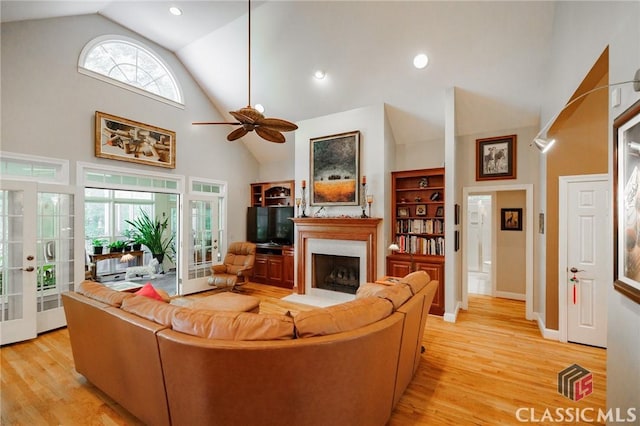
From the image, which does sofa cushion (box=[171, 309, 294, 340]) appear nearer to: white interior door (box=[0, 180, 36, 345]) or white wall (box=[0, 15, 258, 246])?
white interior door (box=[0, 180, 36, 345])

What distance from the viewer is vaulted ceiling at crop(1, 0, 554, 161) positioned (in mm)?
3408

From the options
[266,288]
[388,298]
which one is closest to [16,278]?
[266,288]

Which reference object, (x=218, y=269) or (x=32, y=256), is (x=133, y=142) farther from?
(x=218, y=269)

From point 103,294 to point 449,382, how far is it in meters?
3.08

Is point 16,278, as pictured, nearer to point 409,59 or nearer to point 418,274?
point 418,274

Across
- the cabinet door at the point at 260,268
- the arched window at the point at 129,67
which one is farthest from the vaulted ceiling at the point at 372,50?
the cabinet door at the point at 260,268

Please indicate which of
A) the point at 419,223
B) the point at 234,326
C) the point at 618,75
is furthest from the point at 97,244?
the point at 618,75

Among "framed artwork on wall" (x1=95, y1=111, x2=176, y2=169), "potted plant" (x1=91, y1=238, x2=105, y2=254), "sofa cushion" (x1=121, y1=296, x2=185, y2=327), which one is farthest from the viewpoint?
"potted plant" (x1=91, y1=238, x2=105, y2=254)

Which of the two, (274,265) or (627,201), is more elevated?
(627,201)

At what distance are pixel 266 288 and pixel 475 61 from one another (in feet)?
18.0

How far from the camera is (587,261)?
3.20m

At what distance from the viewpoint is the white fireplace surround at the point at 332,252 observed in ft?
15.5

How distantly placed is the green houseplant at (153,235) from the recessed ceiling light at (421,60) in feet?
24.3

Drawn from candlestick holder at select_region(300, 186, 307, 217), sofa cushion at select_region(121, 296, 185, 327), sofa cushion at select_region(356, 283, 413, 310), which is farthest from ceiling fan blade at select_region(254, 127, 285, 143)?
sofa cushion at select_region(356, 283, 413, 310)
